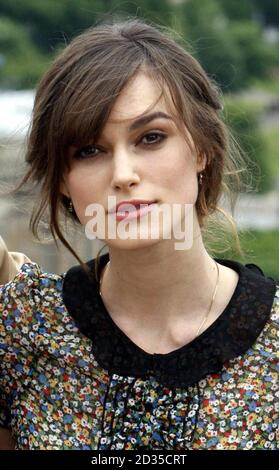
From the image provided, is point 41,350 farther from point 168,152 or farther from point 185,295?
point 168,152

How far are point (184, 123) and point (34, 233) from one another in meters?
0.56

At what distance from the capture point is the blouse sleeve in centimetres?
302

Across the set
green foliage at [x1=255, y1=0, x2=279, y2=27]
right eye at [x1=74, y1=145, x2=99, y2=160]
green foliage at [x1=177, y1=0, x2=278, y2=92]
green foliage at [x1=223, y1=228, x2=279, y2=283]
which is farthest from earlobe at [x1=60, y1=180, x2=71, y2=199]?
green foliage at [x1=255, y1=0, x2=279, y2=27]

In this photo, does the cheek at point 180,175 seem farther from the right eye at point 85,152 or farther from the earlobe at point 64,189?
the earlobe at point 64,189

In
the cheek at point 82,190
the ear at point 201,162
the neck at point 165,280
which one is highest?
the ear at point 201,162

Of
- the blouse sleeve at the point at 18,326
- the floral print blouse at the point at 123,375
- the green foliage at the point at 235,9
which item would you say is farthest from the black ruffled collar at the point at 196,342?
the green foliage at the point at 235,9

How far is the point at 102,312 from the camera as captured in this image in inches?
118

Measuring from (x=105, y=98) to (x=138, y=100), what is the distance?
0.26 feet

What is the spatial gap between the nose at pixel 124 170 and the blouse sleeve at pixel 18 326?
435 millimetres

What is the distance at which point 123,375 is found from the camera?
288cm

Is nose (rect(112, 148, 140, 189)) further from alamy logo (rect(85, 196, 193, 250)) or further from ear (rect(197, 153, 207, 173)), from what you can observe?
ear (rect(197, 153, 207, 173))

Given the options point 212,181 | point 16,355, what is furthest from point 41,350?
point 212,181

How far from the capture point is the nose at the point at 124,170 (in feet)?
8.93

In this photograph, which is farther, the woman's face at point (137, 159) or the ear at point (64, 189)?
the ear at point (64, 189)
